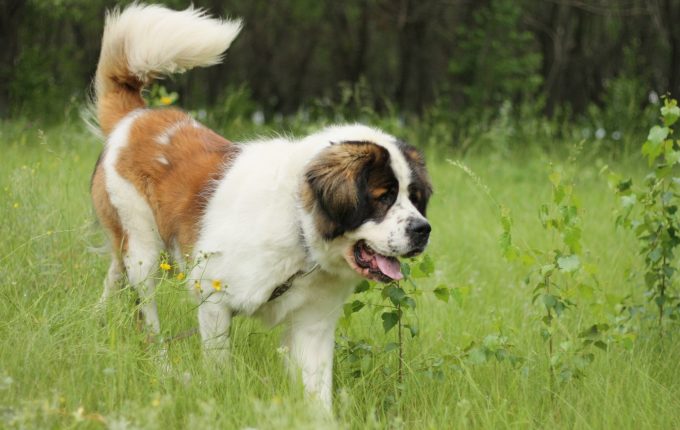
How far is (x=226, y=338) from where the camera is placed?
4.34m

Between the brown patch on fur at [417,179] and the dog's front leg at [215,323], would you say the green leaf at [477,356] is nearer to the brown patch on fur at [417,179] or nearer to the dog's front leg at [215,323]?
the brown patch on fur at [417,179]

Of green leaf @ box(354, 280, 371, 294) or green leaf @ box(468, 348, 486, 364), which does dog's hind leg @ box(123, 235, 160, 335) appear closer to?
green leaf @ box(354, 280, 371, 294)

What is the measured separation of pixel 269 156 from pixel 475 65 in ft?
37.7

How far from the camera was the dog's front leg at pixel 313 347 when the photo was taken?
4230 mm

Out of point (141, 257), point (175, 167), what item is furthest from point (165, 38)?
point (141, 257)

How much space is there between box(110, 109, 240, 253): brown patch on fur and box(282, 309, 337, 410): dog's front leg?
29.1 inches

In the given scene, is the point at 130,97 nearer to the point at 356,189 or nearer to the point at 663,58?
the point at 356,189

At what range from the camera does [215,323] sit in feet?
14.3

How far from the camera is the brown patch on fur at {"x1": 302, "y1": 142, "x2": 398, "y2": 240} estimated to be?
3.93 meters

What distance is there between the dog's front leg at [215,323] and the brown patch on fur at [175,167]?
415 mm

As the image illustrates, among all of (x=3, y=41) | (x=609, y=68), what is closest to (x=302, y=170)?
(x=3, y=41)

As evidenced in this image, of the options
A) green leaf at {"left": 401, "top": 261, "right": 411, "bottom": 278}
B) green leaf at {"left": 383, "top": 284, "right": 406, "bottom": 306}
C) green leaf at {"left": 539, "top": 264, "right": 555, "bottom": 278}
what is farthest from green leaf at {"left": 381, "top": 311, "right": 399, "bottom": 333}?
green leaf at {"left": 539, "top": 264, "right": 555, "bottom": 278}

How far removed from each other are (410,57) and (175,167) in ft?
42.1

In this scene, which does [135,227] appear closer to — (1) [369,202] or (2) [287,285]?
(2) [287,285]
